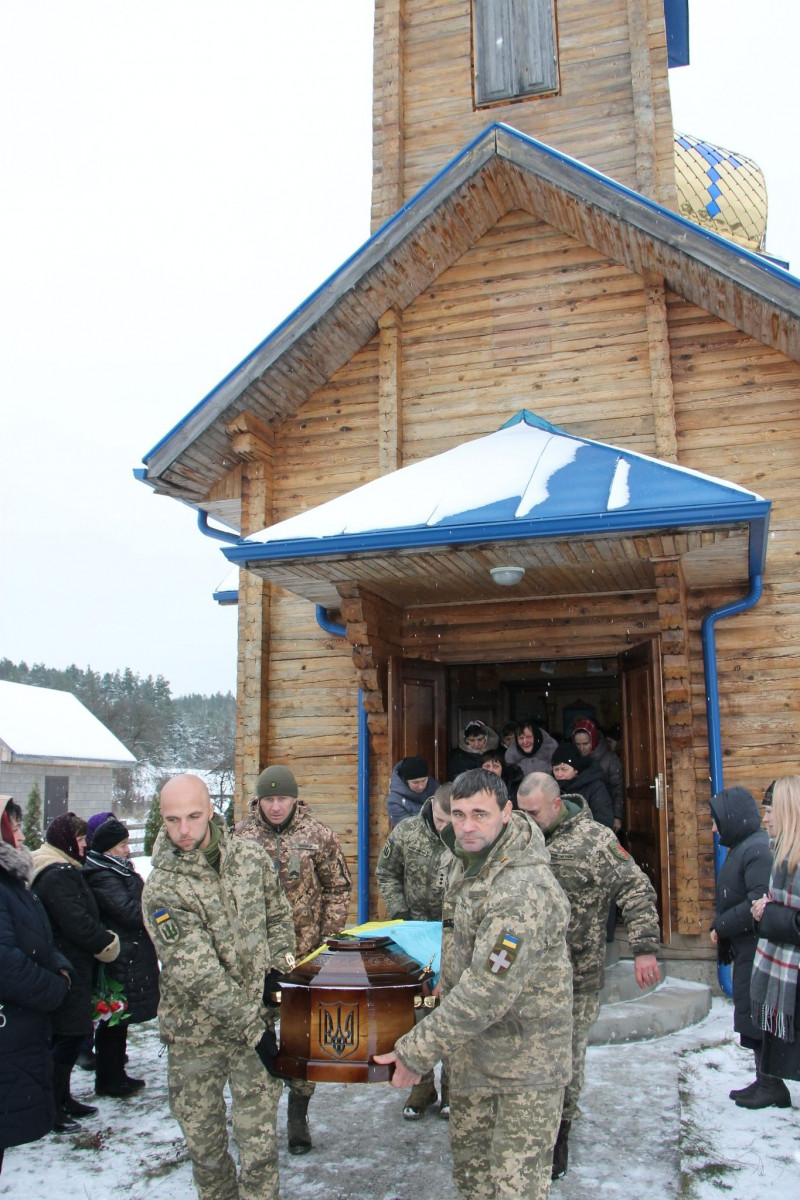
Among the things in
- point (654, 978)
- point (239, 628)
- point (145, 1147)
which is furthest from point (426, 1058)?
point (239, 628)

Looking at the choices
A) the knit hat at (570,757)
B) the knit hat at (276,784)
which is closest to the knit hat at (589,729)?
the knit hat at (570,757)

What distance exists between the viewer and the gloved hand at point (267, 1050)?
3369mm

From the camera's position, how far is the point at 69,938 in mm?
4859

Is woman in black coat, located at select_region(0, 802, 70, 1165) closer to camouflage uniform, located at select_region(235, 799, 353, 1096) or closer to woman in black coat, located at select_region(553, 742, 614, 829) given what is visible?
camouflage uniform, located at select_region(235, 799, 353, 1096)

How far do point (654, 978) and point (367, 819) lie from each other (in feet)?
13.0

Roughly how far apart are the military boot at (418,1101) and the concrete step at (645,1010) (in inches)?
53.0

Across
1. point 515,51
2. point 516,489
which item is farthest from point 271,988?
point 515,51

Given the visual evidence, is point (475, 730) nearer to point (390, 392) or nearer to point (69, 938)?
point (390, 392)

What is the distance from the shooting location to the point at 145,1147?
4410 millimetres

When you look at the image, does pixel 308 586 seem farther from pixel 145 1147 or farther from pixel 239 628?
pixel 145 1147

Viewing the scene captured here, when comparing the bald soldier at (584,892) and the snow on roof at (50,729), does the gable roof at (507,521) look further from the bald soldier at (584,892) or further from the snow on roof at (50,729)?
the snow on roof at (50,729)

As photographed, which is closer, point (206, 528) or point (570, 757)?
point (570, 757)

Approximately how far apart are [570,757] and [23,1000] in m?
3.90

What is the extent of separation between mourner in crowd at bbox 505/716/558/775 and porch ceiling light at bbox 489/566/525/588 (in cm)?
171
